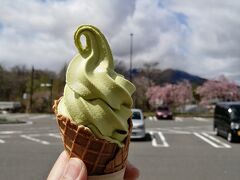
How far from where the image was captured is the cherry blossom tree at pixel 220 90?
65688 mm

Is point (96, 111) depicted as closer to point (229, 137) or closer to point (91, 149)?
point (91, 149)

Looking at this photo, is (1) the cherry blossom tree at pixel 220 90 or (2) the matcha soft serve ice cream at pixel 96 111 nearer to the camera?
(2) the matcha soft serve ice cream at pixel 96 111

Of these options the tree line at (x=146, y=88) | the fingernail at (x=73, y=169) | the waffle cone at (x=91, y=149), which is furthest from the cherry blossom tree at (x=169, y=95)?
the fingernail at (x=73, y=169)

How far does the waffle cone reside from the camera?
101 inches

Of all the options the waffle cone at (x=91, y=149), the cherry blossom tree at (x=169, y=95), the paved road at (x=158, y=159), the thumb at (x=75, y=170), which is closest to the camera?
the thumb at (x=75, y=170)

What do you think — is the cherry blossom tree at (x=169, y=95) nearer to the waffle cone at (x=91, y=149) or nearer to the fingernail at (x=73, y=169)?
the waffle cone at (x=91, y=149)

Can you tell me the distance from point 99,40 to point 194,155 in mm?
11381

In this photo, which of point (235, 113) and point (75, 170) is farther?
point (235, 113)

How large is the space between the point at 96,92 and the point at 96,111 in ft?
0.51

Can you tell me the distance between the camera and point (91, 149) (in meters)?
2.58

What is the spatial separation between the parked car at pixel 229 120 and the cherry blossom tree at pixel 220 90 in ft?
154

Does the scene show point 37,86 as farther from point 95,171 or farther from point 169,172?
point 95,171

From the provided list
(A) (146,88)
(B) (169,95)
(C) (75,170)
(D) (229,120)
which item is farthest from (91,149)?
(A) (146,88)

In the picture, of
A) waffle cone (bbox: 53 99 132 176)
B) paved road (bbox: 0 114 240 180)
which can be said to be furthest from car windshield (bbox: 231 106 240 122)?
waffle cone (bbox: 53 99 132 176)
